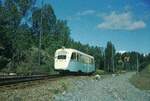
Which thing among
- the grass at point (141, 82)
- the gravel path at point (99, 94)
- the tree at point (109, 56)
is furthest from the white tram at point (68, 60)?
the tree at point (109, 56)

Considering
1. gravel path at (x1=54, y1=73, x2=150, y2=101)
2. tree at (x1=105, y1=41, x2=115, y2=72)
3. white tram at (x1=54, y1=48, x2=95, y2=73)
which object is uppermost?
tree at (x1=105, y1=41, x2=115, y2=72)

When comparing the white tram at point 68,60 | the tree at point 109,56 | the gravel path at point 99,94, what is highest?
the tree at point 109,56

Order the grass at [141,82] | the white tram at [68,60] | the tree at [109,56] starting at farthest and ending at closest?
the tree at [109,56] < the white tram at [68,60] < the grass at [141,82]

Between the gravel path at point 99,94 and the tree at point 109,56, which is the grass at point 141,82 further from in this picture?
the tree at point 109,56

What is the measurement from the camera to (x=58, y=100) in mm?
16078

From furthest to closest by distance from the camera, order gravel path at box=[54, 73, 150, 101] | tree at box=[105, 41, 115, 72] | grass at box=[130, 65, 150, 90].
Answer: tree at box=[105, 41, 115, 72]
grass at box=[130, 65, 150, 90]
gravel path at box=[54, 73, 150, 101]

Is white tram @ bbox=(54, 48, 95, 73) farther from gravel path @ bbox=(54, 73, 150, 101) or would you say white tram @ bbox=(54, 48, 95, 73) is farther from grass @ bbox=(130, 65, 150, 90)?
gravel path @ bbox=(54, 73, 150, 101)

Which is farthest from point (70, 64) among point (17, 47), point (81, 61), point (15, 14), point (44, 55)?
point (15, 14)

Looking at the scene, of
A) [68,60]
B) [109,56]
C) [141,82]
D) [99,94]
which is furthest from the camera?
[109,56]

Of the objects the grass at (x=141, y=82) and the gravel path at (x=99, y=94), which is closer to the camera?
the gravel path at (x=99, y=94)

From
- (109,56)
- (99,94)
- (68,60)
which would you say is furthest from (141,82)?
(109,56)

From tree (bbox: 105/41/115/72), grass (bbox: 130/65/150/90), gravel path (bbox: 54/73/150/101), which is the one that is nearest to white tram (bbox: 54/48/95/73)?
grass (bbox: 130/65/150/90)

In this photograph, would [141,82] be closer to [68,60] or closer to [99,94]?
[68,60]

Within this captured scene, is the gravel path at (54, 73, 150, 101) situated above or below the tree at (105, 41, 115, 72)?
below
